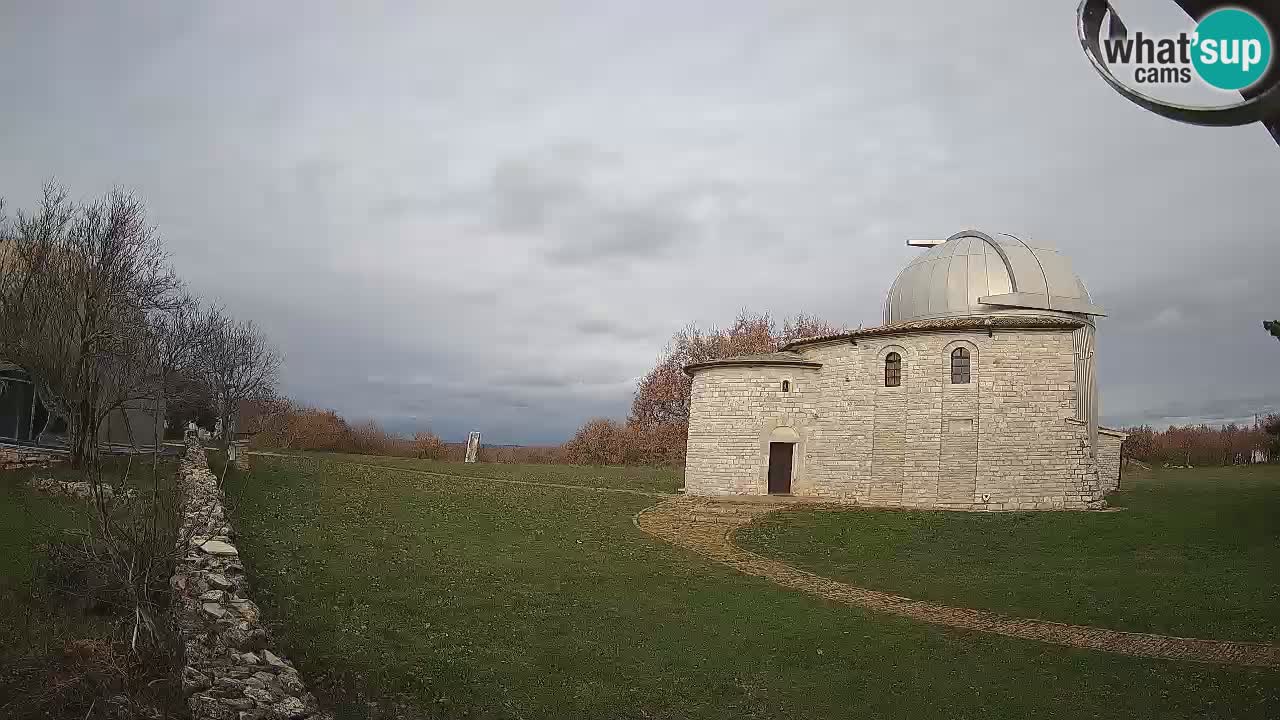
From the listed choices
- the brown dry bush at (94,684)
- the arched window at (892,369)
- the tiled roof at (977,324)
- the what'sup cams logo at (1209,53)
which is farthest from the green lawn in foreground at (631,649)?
the tiled roof at (977,324)

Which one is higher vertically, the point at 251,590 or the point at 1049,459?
the point at 1049,459

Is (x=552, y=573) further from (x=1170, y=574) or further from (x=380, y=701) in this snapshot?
(x=1170, y=574)

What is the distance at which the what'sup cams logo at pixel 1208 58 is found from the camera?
7.56ft

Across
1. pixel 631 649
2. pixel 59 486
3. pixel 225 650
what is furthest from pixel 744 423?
pixel 225 650

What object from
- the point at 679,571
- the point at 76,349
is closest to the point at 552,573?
the point at 679,571

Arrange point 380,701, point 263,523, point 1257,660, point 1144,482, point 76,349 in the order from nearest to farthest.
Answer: point 380,701, point 1257,660, point 263,523, point 76,349, point 1144,482

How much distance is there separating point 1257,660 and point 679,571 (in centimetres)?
761

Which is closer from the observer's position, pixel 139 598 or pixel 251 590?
pixel 139 598

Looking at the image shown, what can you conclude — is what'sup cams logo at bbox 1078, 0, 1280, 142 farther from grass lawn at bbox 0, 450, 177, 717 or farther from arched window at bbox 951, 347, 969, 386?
→ arched window at bbox 951, 347, 969, 386

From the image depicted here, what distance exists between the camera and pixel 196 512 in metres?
13.0

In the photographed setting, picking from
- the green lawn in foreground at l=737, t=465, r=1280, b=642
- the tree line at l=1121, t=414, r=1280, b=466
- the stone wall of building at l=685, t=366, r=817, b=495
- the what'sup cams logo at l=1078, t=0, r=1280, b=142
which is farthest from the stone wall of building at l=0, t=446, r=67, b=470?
the tree line at l=1121, t=414, r=1280, b=466

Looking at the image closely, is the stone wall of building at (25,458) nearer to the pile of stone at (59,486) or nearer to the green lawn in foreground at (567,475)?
the pile of stone at (59,486)

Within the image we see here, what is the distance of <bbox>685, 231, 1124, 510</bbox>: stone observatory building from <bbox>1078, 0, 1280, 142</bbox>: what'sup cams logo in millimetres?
19022

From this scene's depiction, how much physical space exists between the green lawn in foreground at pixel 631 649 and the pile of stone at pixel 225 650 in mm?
496
